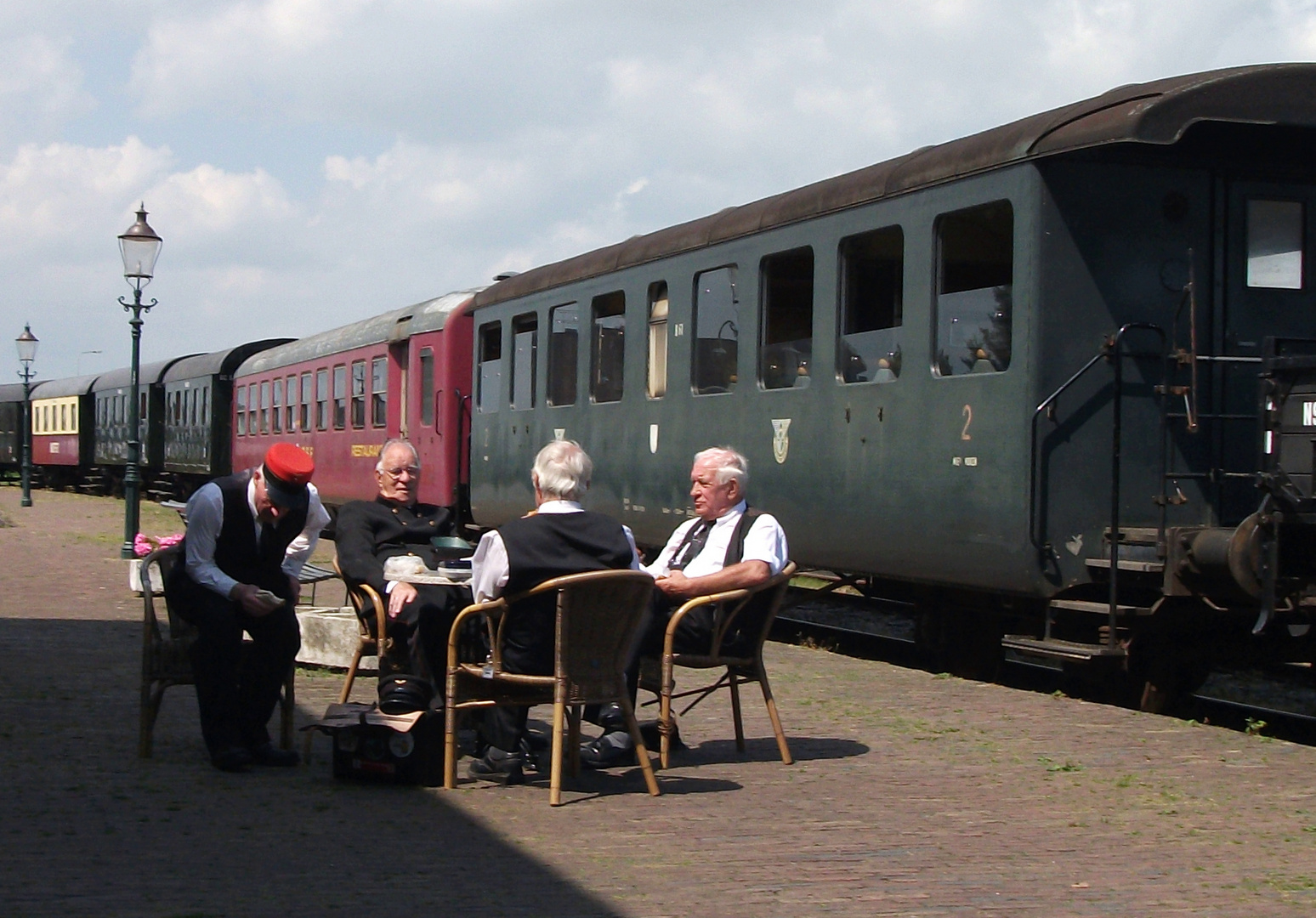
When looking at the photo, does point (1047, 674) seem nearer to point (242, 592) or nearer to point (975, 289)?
point (975, 289)

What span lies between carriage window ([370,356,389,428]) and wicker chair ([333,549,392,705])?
13.7 metres

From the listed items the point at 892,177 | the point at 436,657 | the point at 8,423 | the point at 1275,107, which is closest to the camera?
the point at 436,657

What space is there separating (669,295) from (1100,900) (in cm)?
870

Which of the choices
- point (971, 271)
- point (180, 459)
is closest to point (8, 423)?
point (180, 459)

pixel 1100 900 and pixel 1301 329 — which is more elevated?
pixel 1301 329

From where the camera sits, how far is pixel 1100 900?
4961 mm

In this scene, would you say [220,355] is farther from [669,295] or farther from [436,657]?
[436,657]

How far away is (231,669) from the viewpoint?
276 inches

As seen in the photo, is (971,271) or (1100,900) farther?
(971,271)

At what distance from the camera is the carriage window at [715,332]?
1222 cm

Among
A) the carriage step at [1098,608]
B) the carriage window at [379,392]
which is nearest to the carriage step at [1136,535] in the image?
the carriage step at [1098,608]

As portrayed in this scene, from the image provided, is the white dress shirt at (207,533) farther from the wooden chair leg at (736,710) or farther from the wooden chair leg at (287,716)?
the wooden chair leg at (736,710)

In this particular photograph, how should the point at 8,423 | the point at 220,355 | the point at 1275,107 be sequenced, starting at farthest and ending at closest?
the point at 8,423, the point at 220,355, the point at 1275,107

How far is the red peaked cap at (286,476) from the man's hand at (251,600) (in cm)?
36
